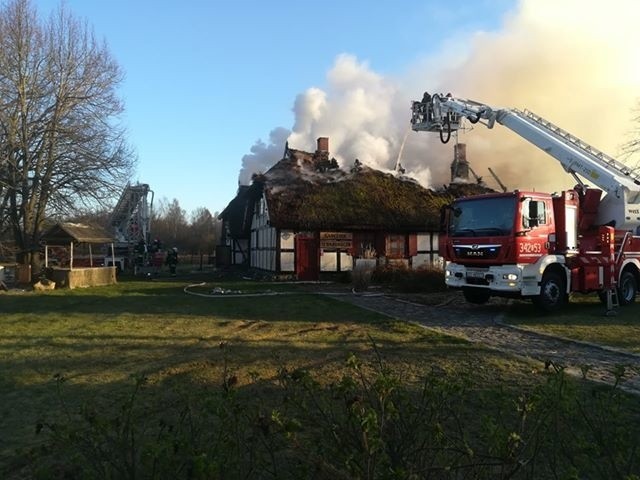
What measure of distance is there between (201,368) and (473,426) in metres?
3.72

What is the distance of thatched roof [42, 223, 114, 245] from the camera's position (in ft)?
76.0

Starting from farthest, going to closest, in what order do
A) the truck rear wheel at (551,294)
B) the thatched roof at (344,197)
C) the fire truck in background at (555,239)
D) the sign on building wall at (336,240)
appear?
1. the sign on building wall at (336,240)
2. the thatched roof at (344,197)
3. the truck rear wheel at (551,294)
4. the fire truck in background at (555,239)

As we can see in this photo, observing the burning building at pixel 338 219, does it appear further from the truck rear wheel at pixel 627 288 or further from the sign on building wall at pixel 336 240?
the truck rear wheel at pixel 627 288

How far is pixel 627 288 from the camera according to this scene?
14336 millimetres

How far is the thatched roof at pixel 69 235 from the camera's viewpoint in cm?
2317

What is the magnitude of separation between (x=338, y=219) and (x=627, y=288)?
12.4 metres

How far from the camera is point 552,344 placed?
8969mm

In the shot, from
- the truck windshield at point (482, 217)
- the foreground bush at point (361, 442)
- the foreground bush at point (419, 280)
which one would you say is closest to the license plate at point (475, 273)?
the truck windshield at point (482, 217)

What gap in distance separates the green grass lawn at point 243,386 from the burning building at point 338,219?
826cm

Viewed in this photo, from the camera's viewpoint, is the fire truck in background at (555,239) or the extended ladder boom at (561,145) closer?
the fire truck in background at (555,239)

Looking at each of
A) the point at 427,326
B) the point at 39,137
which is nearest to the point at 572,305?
the point at 427,326

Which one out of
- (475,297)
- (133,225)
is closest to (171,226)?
(133,225)

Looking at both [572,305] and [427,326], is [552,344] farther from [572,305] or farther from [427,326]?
[572,305]

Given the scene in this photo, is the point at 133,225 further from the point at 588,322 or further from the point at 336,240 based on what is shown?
the point at 588,322
